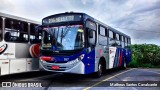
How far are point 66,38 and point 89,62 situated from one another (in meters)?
1.67

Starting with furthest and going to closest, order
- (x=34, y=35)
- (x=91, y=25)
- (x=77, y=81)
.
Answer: (x=34, y=35), (x=91, y=25), (x=77, y=81)

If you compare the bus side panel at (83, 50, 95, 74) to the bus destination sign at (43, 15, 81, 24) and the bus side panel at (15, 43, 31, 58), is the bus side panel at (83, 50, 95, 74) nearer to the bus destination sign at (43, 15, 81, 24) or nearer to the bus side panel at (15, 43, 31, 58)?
the bus destination sign at (43, 15, 81, 24)

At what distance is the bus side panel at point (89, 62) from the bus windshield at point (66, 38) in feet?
2.36

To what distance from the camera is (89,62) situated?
1223 centimetres

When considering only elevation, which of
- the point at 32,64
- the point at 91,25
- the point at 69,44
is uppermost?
the point at 91,25

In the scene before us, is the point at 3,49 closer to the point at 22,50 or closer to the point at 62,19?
the point at 22,50

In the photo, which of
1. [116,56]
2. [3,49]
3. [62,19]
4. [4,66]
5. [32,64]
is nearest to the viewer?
[4,66]

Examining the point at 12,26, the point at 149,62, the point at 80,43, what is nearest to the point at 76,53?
the point at 80,43

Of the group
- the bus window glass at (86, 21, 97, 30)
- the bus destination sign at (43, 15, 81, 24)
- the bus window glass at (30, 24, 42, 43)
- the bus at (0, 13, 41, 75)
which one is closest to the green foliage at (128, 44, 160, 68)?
the bus window glass at (86, 21, 97, 30)

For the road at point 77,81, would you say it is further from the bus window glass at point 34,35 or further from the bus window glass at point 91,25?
the bus window glass at point 91,25

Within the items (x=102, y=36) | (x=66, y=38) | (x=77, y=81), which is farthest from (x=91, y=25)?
(x=77, y=81)

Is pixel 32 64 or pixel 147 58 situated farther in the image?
pixel 147 58

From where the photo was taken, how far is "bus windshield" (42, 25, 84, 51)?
1154 centimetres

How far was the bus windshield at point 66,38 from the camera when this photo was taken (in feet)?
37.9
